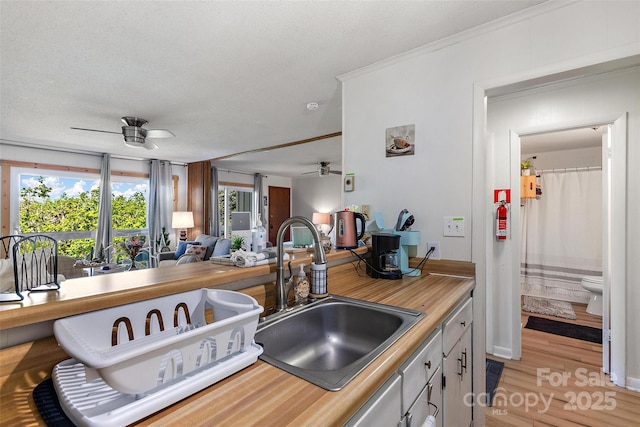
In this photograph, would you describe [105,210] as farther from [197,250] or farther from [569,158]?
[569,158]

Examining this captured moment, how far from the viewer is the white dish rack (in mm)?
533

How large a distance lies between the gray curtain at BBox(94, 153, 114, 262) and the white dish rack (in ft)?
16.4

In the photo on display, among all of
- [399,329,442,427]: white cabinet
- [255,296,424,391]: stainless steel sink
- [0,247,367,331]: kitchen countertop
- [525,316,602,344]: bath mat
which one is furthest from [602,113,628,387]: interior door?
[0,247,367,331]: kitchen countertop

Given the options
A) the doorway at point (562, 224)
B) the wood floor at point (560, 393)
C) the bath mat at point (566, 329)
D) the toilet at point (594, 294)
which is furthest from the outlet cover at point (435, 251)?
the toilet at point (594, 294)

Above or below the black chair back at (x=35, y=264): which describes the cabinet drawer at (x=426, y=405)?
below

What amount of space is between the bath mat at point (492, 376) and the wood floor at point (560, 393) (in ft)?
0.10

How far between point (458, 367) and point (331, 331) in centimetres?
68

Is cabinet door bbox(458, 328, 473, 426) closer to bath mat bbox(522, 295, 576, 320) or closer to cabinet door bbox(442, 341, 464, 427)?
cabinet door bbox(442, 341, 464, 427)

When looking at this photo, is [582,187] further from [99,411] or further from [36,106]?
[36,106]

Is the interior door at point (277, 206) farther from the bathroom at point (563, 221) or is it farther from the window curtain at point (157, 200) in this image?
the bathroom at point (563, 221)

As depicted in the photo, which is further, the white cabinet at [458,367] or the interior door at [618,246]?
the interior door at [618,246]

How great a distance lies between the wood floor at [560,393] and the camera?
5.91ft

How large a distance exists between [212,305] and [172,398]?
359 mm

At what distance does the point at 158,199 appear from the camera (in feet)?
18.5
